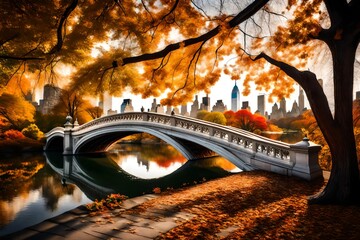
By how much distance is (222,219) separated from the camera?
14.5 feet

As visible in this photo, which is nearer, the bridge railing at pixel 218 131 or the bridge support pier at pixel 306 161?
the bridge support pier at pixel 306 161

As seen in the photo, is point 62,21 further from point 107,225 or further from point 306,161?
point 306,161

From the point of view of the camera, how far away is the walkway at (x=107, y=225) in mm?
3783

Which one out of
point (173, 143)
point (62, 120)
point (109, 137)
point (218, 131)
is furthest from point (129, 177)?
point (62, 120)

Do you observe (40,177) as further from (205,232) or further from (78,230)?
(205,232)

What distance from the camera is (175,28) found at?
682 centimetres

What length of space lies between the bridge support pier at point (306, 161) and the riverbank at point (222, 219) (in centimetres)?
184

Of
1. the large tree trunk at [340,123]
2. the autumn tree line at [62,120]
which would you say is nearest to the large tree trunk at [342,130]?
the large tree trunk at [340,123]

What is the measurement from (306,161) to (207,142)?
547 centimetres

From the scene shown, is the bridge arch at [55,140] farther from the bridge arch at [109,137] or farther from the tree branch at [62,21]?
the tree branch at [62,21]

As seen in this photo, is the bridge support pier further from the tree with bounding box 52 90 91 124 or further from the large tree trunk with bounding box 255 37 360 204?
the tree with bounding box 52 90 91 124

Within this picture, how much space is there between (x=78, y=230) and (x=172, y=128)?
36.1 feet

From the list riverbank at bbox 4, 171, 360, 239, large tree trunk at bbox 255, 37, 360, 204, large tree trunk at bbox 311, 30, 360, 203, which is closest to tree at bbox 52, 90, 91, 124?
riverbank at bbox 4, 171, 360, 239

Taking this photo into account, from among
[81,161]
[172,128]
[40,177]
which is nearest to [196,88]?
[172,128]
